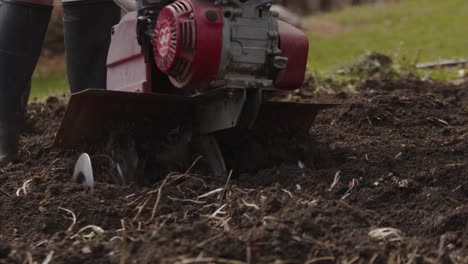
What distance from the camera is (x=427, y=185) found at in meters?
3.30

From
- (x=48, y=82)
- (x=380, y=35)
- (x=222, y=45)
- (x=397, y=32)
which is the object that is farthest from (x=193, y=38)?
(x=397, y=32)

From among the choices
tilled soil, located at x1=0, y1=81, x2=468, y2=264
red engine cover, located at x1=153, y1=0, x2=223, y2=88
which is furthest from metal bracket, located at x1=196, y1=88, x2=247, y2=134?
tilled soil, located at x1=0, y1=81, x2=468, y2=264

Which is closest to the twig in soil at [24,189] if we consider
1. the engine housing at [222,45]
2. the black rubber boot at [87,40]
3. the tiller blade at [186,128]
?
the tiller blade at [186,128]

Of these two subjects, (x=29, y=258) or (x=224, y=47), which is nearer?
(x=29, y=258)

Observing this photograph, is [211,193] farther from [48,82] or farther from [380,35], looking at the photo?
[380,35]

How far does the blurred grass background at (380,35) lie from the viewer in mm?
9297

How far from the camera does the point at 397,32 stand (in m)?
11.9

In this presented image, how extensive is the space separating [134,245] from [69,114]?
3.67 feet

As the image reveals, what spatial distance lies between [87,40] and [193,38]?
3.68ft

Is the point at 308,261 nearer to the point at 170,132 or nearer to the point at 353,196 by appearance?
the point at 353,196

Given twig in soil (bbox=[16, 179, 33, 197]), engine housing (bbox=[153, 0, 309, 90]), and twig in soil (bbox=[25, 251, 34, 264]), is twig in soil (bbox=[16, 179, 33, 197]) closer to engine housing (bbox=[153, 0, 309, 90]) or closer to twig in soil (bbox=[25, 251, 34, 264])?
engine housing (bbox=[153, 0, 309, 90])

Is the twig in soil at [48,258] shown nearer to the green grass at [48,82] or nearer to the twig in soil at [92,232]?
the twig in soil at [92,232]

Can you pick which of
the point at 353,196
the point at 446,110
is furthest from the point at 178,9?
the point at 446,110

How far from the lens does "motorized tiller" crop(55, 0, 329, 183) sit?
3.29 metres
